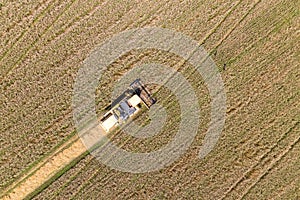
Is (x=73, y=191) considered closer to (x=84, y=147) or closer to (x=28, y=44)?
(x=84, y=147)

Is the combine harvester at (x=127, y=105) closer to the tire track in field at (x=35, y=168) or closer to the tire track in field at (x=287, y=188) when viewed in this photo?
the tire track in field at (x=35, y=168)

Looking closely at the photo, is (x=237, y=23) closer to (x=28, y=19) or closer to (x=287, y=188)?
(x=287, y=188)

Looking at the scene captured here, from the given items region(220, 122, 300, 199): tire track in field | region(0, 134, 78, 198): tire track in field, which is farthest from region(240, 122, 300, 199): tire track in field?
region(0, 134, 78, 198): tire track in field

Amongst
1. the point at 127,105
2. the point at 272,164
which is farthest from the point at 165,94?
the point at 272,164

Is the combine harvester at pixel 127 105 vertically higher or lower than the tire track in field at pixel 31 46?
lower

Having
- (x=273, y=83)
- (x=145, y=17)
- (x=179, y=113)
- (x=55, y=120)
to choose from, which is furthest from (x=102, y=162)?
(x=273, y=83)

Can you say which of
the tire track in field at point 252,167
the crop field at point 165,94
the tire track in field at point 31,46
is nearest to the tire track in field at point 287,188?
the crop field at point 165,94

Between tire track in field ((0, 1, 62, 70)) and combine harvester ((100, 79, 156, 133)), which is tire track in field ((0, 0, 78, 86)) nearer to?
tire track in field ((0, 1, 62, 70))
